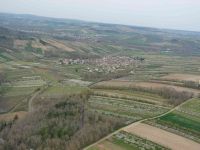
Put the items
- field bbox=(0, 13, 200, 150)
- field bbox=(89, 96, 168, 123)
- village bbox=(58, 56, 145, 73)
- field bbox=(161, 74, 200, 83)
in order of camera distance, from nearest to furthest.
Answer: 1. field bbox=(0, 13, 200, 150)
2. field bbox=(89, 96, 168, 123)
3. field bbox=(161, 74, 200, 83)
4. village bbox=(58, 56, 145, 73)

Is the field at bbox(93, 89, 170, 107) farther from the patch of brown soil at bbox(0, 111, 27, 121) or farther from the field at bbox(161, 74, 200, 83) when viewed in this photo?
the field at bbox(161, 74, 200, 83)

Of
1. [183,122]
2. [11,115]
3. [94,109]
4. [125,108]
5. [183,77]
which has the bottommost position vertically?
[11,115]

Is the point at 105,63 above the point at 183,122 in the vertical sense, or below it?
below

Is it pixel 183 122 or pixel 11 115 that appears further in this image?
pixel 11 115

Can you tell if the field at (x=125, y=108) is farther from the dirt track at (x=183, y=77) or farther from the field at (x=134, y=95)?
the dirt track at (x=183, y=77)

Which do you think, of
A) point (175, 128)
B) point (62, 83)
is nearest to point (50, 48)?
point (62, 83)

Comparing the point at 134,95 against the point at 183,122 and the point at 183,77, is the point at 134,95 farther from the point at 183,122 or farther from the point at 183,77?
the point at 183,77

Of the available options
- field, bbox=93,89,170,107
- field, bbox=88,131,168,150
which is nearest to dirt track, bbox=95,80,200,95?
field, bbox=93,89,170,107

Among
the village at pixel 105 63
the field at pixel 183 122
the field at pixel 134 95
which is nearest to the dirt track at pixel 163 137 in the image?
Result: the field at pixel 183 122

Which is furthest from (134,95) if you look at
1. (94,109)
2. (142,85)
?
(94,109)

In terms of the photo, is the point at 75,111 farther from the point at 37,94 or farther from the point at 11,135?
the point at 37,94
